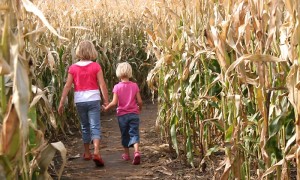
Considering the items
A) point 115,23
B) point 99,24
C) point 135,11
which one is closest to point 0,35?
point 99,24

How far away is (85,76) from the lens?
19.4ft

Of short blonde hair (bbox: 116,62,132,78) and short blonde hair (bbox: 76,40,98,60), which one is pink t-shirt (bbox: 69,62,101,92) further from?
short blonde hair (bbox: 116,62,132,78)

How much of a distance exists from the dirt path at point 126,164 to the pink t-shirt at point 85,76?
35.5 inches

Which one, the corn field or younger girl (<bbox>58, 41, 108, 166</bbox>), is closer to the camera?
the corn field

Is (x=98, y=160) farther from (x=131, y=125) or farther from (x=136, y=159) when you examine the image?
(x=131, y=125)

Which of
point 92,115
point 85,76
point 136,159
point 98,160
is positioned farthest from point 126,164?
point 85,76

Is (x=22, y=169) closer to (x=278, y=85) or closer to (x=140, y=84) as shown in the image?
(x=278, y=85)

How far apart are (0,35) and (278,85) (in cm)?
192

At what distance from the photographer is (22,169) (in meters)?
2.41

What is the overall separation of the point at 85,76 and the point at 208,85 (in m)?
1.84

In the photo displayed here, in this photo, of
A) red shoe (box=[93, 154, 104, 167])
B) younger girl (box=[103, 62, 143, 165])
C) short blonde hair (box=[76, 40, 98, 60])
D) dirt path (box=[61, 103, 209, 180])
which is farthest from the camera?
younger girl (box=[103, 62, 143, 165])

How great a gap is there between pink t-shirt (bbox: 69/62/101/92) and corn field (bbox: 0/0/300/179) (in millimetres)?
666

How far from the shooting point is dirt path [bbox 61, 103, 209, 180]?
17.7ft

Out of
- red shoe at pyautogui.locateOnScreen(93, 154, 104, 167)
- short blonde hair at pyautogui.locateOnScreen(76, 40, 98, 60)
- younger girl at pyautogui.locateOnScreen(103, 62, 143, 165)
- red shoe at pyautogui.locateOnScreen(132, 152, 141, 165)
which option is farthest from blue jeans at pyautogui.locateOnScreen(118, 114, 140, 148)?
short blonde hair at pyautogui.locateOnScreen(76, 40, 98, 60)
